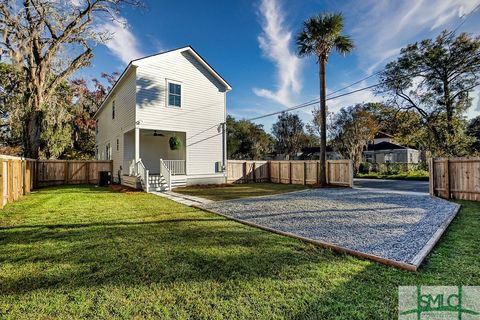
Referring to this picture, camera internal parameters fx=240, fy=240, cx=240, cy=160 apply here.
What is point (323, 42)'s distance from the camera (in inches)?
496

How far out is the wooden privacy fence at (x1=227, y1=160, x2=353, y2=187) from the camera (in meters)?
12.9

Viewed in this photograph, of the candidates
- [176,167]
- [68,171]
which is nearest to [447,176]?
[176,167]

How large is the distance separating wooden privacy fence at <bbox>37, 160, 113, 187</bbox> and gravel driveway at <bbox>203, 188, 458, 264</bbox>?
38.0 feet

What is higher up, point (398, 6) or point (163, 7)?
point (163, 7)

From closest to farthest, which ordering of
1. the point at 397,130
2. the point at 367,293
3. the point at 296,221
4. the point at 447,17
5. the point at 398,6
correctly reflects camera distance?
the point at 367,293, the point at 296,221, the point at 447,17, the point at 398,6, the point at 397,130

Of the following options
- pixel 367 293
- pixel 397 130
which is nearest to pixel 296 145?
pixel 397 130

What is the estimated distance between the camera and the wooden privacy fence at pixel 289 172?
12852 millimetres

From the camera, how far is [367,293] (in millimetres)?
2375

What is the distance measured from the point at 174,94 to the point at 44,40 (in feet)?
24.3

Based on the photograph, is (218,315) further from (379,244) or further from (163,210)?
(163,210)

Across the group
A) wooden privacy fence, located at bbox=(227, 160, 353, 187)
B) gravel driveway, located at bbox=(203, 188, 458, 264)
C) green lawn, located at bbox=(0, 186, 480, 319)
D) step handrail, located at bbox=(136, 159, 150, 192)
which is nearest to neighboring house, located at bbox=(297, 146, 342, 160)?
wooden privacy fence, located at bbox=(227, 160, 353, 187)

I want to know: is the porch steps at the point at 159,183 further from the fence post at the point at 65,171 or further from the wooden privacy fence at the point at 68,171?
the fence post at the point at 65,171

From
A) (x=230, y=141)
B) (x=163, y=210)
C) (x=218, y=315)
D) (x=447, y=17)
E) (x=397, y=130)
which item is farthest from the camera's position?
(x=230, y=141)

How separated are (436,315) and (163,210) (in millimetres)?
5875
